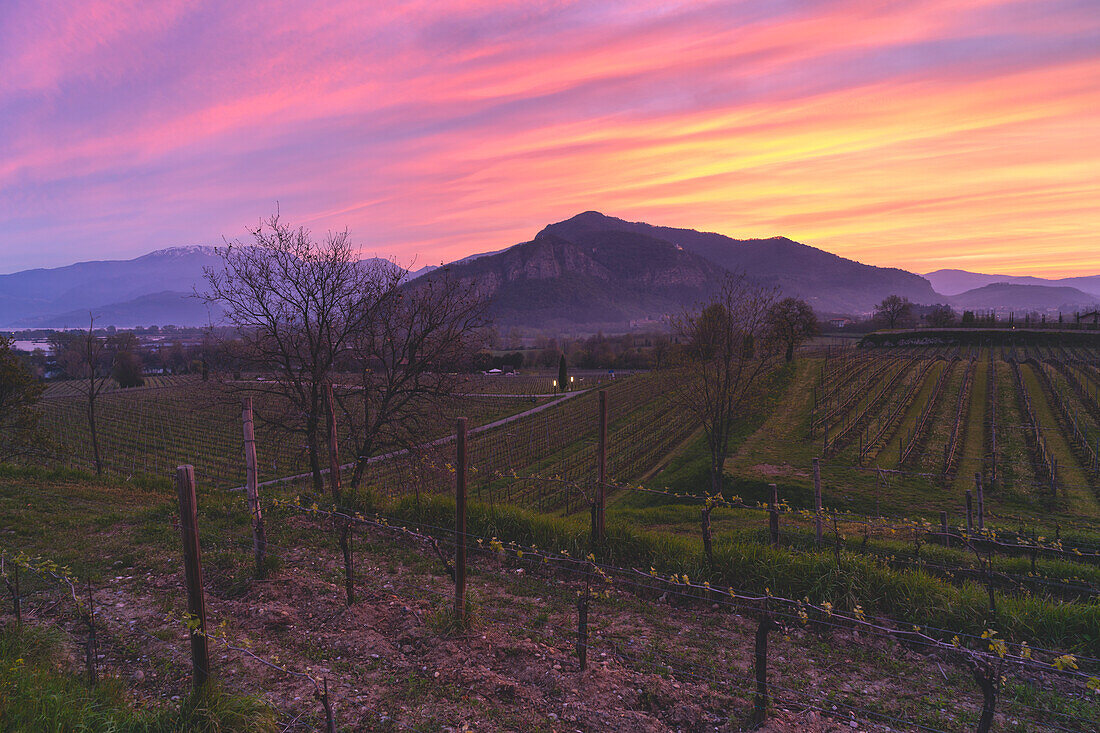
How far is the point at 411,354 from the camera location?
46.6 feet

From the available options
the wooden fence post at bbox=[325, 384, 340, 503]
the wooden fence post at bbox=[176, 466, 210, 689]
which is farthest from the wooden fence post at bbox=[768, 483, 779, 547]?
the wooden fence post at bbox=[325, 384, 340, 503]

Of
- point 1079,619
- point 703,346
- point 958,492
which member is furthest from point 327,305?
point 958,492

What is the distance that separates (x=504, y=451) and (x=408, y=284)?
83.8 ft

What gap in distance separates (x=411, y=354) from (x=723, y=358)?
51.8ft

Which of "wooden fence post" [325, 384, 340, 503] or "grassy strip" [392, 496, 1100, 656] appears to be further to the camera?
"wooden fence post" [325, 384, 340, 503]

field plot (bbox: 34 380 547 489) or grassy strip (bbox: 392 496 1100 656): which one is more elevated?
grassy strip (bbox: 392 496 1100 656)

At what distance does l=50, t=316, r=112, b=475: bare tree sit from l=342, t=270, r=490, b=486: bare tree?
42.0 ft

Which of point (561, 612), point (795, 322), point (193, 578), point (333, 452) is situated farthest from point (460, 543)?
point (795, 322)

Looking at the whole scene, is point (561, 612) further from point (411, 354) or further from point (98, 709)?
point (411, 354)

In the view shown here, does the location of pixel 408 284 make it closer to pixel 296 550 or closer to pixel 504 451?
pixel 296 550

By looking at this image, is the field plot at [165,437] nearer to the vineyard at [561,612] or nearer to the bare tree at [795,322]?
the vineyard at [561,612]

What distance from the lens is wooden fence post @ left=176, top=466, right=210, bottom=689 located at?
14.2 feet

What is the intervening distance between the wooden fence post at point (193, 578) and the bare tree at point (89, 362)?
19.3m

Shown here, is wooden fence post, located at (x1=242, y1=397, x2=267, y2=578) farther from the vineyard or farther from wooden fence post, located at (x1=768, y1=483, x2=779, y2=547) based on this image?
wooden fence post, located at (x1=768, y1=483, x2=779, y2=547)
